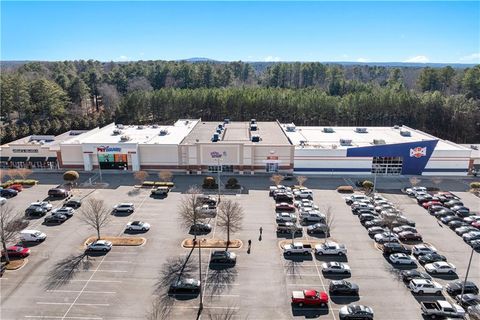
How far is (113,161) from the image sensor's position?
64812 mm

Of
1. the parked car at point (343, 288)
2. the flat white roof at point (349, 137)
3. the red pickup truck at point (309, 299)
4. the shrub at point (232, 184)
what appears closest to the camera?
the red pickup truck at point (309, 299)

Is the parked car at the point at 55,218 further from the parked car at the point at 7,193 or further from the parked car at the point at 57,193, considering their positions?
the parked car at the point at 7,193

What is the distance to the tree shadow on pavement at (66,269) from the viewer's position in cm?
3322

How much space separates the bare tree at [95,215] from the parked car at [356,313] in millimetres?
25626

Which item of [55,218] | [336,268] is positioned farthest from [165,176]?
[336,268]

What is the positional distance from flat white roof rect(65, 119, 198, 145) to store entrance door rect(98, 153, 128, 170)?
305cm

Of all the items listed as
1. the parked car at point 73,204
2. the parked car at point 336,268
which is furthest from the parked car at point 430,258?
the parked car at point 73,204

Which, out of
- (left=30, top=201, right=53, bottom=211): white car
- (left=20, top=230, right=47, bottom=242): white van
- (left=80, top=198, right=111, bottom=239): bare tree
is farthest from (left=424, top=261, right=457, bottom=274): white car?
(left=30, top=201, right=53, bottom=211): white car

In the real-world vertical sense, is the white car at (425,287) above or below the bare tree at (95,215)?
below

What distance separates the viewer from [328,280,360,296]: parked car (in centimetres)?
3158

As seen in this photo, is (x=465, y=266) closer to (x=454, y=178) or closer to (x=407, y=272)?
(x=407, y=272)

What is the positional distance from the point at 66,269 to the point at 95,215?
691 centimetres

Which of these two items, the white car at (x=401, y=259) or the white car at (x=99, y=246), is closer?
the white car at (x=401, y=259)

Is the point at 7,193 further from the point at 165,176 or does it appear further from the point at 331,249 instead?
the point at 331,249
